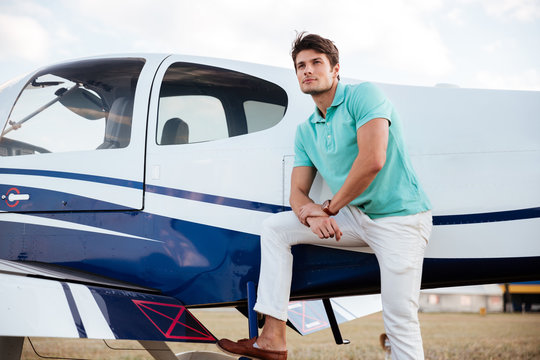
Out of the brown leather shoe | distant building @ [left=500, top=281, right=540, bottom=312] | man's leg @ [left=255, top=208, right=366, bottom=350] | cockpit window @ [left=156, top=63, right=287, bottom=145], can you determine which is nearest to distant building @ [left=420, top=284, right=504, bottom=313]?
distant building @ [left=500, top=281, right=540, bottom=312]

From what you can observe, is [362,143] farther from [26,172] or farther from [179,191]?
[26,172]

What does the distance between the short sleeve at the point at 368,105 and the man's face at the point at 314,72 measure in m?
0.17

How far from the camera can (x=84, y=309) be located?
2.21 m

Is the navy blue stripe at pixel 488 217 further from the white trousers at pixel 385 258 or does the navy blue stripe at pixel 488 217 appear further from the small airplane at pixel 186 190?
the white trousers at pixel 385 258

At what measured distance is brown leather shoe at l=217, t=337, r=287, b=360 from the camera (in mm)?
2152

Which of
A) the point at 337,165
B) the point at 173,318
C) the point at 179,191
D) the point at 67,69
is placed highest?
the point at 67,69

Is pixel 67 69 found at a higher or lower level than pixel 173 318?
higher

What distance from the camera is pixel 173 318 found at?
2.52 metres

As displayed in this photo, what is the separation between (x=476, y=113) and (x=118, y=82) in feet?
7.36

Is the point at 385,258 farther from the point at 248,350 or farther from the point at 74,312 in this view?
the point at 74,312

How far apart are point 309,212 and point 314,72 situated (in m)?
0.71

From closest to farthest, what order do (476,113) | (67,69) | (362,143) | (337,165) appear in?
(362,143) < (337,165) < (476,113) < (67,69)

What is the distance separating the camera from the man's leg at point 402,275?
2.02m

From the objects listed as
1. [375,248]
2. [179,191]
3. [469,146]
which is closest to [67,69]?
[179,191]
